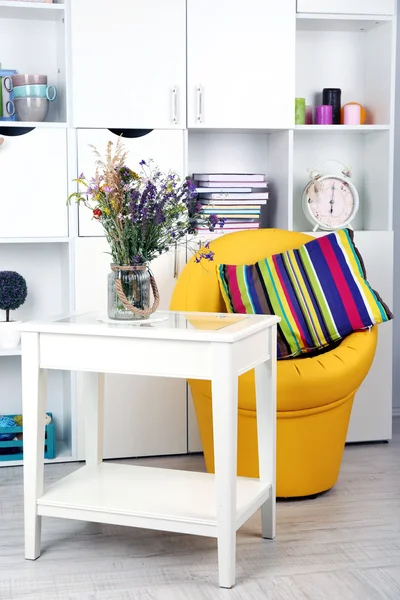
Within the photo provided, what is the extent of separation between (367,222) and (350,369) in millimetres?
1181

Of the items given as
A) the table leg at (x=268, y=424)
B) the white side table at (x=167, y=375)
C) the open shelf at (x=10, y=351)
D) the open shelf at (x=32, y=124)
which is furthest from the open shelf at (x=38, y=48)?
the table leg at (x=268, y=424)

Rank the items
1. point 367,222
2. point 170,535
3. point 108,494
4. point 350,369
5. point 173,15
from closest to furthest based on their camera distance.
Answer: point 108,494 → point 170,535 → point 350,369 → point 173,15 → point 367,222

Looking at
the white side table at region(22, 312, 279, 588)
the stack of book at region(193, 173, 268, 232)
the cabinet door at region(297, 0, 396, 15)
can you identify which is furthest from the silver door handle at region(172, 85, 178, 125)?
the white side table at region(22, 312, 279, 588)

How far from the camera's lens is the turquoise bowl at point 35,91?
3.33 m

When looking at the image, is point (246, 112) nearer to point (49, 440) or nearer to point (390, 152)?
point (390, 152)

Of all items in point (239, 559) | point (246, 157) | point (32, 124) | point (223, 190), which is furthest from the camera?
point (246, 157)

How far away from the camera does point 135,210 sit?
2.43 metres

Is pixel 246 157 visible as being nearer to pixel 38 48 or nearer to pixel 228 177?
pixel 228 177

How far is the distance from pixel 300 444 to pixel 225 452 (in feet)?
2.32

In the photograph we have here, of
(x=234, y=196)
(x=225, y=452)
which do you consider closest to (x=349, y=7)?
(x=234, y=196)

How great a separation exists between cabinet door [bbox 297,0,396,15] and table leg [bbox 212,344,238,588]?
6.13ft

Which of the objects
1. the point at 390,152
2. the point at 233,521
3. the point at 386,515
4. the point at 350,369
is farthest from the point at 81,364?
the point at 390,152

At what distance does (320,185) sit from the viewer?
3635mm

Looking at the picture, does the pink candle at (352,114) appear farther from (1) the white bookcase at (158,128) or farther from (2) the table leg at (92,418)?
(2) the table leg at (92,418)
